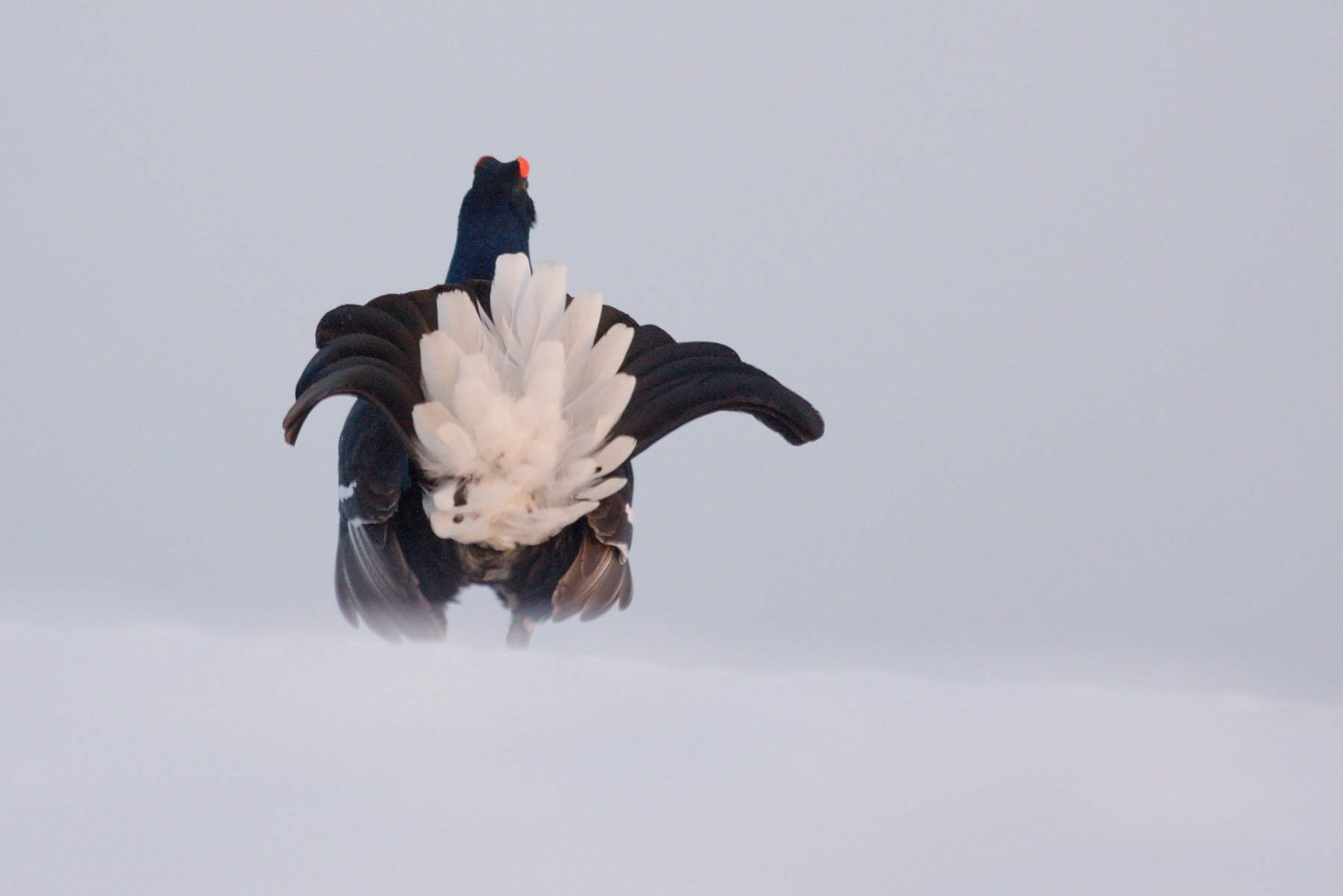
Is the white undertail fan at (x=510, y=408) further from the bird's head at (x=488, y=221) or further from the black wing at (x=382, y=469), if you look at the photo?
the bird's head at (x=488, y=221)

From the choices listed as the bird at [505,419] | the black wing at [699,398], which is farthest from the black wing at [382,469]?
the black wing at [699,398]

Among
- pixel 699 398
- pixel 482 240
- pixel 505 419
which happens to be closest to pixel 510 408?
pixel 505 419

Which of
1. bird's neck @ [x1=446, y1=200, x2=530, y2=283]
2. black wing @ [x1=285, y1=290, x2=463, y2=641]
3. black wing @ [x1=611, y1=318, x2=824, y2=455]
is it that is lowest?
black wing @ [x1=285, y1=290, x2=463, y2=641]

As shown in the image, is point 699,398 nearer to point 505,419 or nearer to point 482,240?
point 505,419

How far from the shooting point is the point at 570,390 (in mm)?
1395

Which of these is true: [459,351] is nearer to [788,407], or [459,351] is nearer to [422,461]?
[422,461]

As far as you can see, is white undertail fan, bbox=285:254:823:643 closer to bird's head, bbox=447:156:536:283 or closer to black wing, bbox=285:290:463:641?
black wing, bbox=285:290:463:641

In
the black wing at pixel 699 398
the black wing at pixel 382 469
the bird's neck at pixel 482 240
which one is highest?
the bird's neck at pixel 482 240

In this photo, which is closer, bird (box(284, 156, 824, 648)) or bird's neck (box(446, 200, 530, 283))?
bird (box(284, 156, 824, 648))

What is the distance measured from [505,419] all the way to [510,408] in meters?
0.01

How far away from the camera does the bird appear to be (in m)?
1.33

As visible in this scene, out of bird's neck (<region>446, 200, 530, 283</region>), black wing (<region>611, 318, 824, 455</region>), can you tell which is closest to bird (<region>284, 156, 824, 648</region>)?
black wing (<region>611, 318, 824, 455</region>)

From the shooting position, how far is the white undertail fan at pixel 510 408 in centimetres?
133

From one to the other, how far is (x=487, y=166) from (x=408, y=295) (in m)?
0.65
